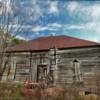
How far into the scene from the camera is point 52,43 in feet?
66.5

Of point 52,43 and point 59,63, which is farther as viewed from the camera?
point 52,43

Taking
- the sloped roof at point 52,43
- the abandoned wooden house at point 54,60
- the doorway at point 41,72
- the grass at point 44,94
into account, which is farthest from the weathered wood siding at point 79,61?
the grass at point 44,94

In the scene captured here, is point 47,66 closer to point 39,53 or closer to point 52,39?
point 39,53

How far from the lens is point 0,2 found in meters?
14.5

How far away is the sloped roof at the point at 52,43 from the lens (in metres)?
18.7

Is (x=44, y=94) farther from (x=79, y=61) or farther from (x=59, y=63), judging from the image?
(x=59, y=63)

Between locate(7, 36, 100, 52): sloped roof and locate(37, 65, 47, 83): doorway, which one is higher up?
locate(7, 36, 100, 52): sloped roof

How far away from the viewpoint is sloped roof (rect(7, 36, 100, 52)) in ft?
61.4

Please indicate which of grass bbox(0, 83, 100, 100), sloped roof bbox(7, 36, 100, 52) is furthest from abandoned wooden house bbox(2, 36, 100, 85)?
grass bbox(0, 83, 100, 100)

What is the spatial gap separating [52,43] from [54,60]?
189 cm

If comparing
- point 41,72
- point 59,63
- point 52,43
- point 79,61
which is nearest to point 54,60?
point 59,63

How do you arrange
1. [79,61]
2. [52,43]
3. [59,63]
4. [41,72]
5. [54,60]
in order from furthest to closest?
[52,43]
[41,72]
[54,60]
[59,63]
[79,61]

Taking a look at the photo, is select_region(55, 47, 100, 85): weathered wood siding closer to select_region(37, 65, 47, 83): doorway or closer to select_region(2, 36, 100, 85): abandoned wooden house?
select_region(2, 36, 100, 85): abandoned wooden house

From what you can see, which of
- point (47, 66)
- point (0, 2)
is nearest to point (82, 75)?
point (47, 66)
